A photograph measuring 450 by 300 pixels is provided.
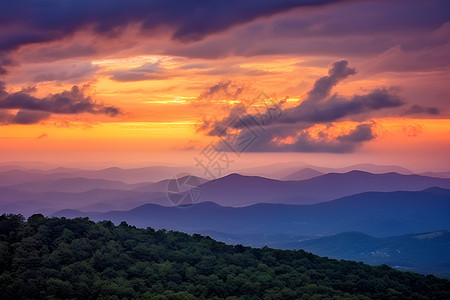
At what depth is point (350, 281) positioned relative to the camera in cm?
7056

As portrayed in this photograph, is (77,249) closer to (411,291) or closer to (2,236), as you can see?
(2,236)

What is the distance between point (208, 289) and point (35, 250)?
71.9ft

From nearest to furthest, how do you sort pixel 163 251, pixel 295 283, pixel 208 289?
pixel 208 289, pixel 295 283, pixel 163 251

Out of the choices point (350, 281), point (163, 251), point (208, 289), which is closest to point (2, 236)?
point (163, 251)

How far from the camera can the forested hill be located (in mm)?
59000

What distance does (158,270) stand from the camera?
2643 inches

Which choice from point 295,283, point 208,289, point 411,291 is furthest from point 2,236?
point 411,291

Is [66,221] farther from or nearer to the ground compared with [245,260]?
farther from the ground

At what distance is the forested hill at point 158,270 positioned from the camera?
5900 cm

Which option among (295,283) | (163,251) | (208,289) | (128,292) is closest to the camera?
(128,292)

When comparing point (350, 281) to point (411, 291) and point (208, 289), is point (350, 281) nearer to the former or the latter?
point (411, 291)

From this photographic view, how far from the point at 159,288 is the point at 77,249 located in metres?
13.5

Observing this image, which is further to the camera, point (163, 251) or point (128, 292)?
point (163, 251)

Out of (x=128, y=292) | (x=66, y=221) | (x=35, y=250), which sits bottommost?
(x=128, y=292)
